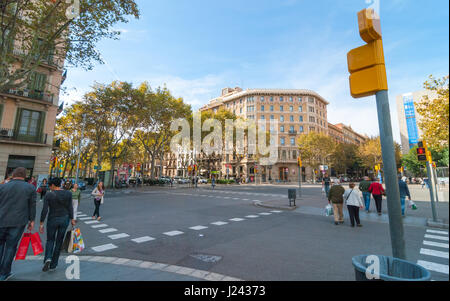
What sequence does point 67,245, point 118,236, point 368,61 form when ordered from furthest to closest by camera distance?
point 118,236, point 67,245, point 368,61

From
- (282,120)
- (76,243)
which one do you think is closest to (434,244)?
(76,243)

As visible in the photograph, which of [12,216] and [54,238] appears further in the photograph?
[54,238]

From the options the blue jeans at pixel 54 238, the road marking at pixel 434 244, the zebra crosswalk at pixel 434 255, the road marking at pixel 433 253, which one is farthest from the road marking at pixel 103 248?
the road marking at pixel 434 244

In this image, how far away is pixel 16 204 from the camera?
369 cm

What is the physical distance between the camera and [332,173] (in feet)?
206

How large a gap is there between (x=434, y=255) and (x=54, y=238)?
26.7ft

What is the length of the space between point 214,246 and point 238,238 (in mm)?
949

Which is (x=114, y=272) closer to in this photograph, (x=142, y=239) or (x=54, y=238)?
(x=54, y=238)

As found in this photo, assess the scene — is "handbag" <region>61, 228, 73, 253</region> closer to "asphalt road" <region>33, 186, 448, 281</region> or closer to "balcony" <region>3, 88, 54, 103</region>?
"asphalt road" <region>33, 186, 448, 281</region>

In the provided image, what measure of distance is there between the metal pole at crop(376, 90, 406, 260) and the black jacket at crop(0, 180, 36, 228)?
5451 millimetres

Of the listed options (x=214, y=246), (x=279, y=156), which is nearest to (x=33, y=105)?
(x=214, y=246)

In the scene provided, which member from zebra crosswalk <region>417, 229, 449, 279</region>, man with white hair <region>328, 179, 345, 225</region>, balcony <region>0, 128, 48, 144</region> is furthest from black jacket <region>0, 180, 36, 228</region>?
balcony <region>0, 128, 48, 144</region>

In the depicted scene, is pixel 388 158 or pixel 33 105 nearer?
pixel 388 158
